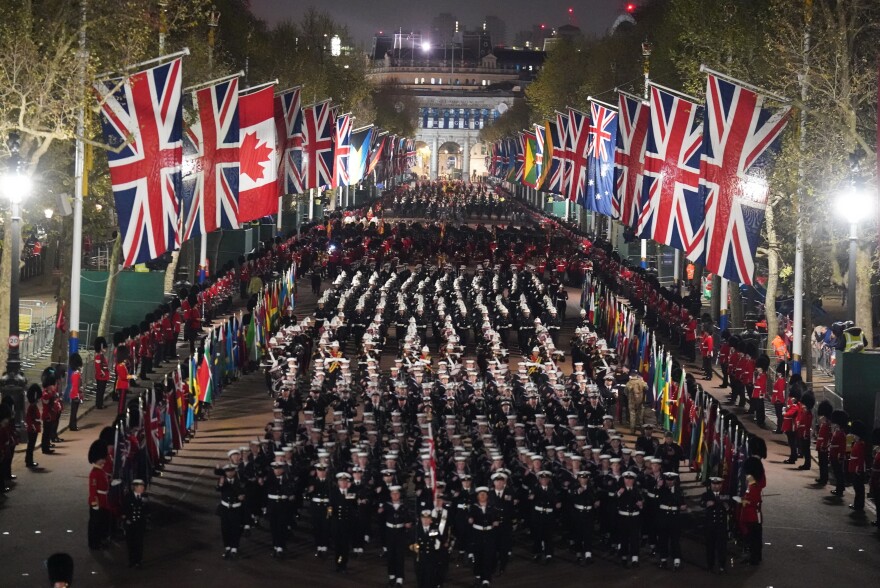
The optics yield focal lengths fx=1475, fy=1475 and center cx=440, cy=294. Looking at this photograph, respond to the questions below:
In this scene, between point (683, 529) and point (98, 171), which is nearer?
point (683, 529)

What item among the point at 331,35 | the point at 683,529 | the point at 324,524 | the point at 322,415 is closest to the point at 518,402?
the point at 322,415

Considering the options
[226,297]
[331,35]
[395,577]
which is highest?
[331,35]

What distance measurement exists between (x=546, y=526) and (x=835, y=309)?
111ft

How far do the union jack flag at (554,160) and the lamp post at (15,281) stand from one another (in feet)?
109

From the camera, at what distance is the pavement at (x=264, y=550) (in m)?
18.4

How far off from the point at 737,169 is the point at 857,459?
7.63m

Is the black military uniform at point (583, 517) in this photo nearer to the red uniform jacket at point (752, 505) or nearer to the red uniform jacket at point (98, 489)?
the red uniform jacket at point (752, 505)

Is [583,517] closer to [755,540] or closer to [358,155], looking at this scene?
[755,540]

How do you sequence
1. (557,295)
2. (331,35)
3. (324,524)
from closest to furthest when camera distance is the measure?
(324,524) → (557,295) → (331,35)

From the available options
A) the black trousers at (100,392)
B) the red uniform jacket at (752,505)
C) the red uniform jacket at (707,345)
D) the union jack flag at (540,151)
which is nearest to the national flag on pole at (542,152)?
the union jack flag at (540,151)

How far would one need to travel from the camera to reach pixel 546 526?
1931 cm

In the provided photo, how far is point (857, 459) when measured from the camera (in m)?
22.1

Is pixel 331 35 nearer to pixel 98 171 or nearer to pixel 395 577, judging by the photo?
pixel 98 171

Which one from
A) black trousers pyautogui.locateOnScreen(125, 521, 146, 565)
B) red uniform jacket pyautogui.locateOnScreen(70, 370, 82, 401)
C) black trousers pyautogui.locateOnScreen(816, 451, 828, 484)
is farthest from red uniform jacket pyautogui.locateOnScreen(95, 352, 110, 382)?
black trousers pyautogui.locateOnScreen(816, 451, 828, 484)
